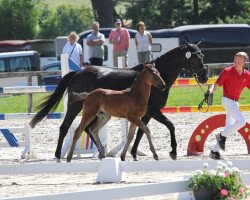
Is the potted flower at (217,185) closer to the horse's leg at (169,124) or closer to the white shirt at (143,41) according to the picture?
the horse's leg at (169,124)

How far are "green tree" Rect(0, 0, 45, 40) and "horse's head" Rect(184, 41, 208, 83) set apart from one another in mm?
45281

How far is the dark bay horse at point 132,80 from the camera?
1577 cm

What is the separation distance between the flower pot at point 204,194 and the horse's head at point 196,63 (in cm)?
512

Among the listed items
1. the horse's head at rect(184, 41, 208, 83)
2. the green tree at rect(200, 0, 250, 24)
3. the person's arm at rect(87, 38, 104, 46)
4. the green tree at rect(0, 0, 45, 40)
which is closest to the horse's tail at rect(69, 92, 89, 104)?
the horse's head at rect(184, 41, 208, 83)

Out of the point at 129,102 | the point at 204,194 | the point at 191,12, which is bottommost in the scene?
the point at 191,12

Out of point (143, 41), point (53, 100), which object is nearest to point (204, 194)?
point (53, 100)

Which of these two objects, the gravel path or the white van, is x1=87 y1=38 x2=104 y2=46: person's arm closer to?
the gravel path

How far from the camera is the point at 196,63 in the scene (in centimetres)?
1606

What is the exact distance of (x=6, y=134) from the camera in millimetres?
17469

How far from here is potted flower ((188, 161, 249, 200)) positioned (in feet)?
36.1

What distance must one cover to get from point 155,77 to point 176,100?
12540mm

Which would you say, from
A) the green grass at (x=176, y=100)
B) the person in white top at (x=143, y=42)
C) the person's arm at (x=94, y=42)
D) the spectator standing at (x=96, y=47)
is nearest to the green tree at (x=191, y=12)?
the green grass at (x=176, y=100)

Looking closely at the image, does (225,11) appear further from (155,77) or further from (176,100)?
(155,77)

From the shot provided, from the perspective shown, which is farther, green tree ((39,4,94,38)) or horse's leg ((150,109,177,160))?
green tree ((39,4,94,38))
